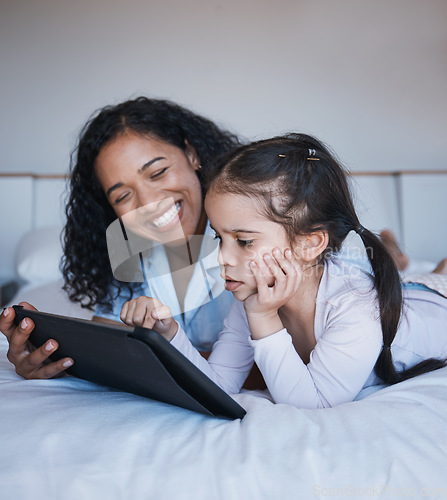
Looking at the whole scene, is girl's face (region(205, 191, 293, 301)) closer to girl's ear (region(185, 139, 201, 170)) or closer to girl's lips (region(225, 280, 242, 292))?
girl's lips (region(225, 280, 242, 292))

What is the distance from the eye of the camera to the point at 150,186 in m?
1.22

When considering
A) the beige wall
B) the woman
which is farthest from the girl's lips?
the beige wall

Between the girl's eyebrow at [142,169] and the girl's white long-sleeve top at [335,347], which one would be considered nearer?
the girl's white long-sleeve top at [335,347]

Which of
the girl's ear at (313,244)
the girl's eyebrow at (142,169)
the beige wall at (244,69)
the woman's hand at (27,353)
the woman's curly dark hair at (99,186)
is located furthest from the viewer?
the beige wall at (244,69)

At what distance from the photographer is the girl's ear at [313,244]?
954mm

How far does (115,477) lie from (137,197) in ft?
2.47

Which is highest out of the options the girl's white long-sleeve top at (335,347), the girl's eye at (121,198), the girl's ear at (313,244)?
the girl's eye at (121,198)

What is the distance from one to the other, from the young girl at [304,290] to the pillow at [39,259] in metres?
1.36

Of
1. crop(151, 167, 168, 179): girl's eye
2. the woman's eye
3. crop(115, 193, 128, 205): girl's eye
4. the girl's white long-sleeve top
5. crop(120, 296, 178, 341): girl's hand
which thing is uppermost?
crop(151, 167, 168, 179): girl's eye

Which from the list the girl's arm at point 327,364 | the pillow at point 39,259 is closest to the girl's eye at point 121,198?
the girl's arm at point 327,364

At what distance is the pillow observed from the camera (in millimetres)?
2199

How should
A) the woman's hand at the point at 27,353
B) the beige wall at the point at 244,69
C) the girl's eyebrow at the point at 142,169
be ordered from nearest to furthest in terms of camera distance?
the woman's hand at the point at 27,353 → the girl's eyebrow at the point at 142,169 → the beige wall at the point at 244,69

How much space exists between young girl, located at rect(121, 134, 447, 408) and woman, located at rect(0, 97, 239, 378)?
0.81ft

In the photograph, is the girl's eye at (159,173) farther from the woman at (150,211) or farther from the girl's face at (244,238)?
the girl's face at (244,238)
